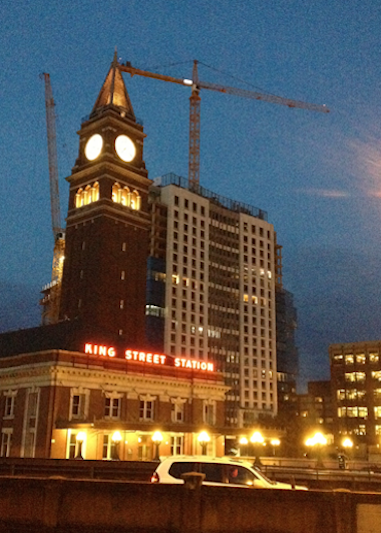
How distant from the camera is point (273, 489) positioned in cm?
2164

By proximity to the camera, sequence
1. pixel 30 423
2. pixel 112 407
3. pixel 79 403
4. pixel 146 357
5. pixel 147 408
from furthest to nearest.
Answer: pixel 146 357 → pixel 147 408 → pixel 112 407 → pixel 79 403 → pixel 30 423

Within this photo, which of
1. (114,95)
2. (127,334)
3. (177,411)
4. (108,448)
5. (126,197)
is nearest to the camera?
(108,448)

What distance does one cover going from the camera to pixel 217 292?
154 m

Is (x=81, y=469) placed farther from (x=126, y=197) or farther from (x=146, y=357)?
(x=126, y=197)

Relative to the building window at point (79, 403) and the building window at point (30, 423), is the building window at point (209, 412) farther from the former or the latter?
the building window at point (30, 423)

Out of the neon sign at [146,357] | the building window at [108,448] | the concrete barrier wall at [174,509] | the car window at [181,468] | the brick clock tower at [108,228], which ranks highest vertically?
the brick clock tower at [108,228]

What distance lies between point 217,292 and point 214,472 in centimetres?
13028

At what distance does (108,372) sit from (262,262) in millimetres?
102042

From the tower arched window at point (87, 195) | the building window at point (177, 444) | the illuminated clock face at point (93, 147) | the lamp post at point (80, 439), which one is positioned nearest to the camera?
the lamp post at point (80, 439)

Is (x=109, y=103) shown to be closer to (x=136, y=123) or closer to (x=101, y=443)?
(x=136, y=123)

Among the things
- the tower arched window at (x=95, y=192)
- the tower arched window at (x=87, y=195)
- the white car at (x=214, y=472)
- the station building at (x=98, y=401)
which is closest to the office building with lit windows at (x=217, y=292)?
the tower arched window at (x=87, y=195)

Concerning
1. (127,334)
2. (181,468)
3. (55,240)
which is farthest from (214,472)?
(55,240)

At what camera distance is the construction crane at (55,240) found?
166125 millimetres

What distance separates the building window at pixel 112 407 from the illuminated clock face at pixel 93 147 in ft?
133
